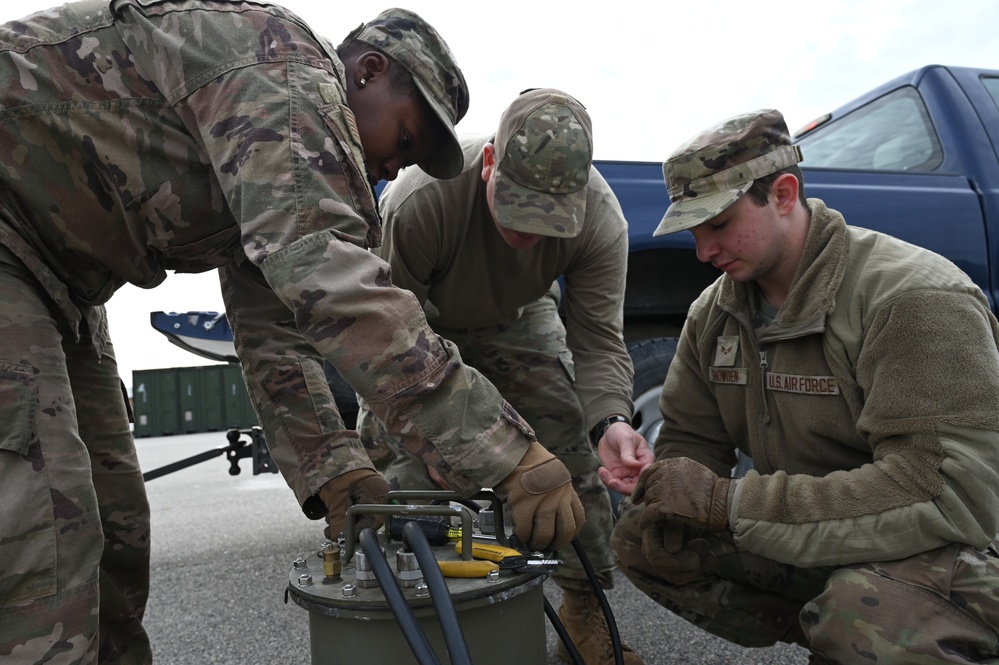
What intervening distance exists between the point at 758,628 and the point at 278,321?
1.46 meters

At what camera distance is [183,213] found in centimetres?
141

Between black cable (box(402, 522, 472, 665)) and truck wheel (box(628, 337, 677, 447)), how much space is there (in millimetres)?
2006

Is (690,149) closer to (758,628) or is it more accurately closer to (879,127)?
(758,628)

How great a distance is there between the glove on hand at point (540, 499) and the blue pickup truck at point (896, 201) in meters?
1.70

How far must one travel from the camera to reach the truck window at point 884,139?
11.1 feet

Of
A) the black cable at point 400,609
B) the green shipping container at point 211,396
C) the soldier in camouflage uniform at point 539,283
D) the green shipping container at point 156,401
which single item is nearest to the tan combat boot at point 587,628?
the soldier in camouflage uniform at point 539,283

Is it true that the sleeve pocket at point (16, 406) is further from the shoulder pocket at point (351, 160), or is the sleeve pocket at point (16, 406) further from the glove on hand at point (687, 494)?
the glove on hand at point (687, 494)

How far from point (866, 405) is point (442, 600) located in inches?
38.8

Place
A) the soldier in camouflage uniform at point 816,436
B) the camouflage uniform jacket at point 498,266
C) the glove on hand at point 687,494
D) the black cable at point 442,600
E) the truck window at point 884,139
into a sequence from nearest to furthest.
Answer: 1. the black cable at point 442,600
2. the soldier in camouflage uniform at point 816,436
3. the glove on hand at point 687,494
4. the camouflage uniform jacket at point 498,266
5. the truck window at point 884,139

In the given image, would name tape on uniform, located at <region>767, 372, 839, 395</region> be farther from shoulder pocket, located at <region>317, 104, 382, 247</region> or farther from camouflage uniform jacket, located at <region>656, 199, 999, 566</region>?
shoulder pocket, located at <region>317, 104, 382, 247</region>

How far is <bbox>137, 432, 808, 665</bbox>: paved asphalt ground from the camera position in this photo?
2.26 metres

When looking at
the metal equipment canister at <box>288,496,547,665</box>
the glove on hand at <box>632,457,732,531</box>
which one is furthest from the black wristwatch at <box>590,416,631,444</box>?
the metal equipment canister at <box>288,496,547,665</box>

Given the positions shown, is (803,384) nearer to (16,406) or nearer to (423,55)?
(423,55)

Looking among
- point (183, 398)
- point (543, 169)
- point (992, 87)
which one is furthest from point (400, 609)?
point (183, 398)
